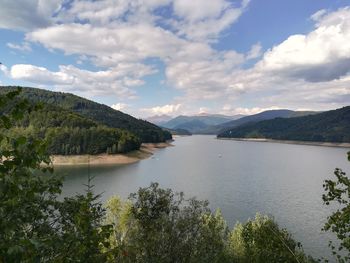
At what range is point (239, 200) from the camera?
7588 cm

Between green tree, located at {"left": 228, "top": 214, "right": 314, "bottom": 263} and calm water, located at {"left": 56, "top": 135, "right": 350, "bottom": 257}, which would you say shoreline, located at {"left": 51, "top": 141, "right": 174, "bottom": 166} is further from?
green tree, located at {"left": 228, "top": 214, "right": 314, "bottom": 263}

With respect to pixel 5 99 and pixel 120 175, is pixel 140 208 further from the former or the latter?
pixel 120 175

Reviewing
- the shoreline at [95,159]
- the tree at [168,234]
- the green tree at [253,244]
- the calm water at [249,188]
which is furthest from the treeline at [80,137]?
the tree at [168,234]

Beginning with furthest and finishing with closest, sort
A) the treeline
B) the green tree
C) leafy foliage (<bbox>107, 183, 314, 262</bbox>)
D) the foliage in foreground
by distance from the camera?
the treeline → the green tree → leafy foliage (<bbox>107, 183, 314, 262</bbox>) → the foliage in foreground

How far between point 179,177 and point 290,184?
3246 cm

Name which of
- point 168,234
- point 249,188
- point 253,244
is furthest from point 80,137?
point 168,234

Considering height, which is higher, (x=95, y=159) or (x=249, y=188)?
(x=95, y=159)

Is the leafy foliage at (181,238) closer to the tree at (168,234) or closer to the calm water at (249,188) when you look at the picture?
the tree at (168,234)

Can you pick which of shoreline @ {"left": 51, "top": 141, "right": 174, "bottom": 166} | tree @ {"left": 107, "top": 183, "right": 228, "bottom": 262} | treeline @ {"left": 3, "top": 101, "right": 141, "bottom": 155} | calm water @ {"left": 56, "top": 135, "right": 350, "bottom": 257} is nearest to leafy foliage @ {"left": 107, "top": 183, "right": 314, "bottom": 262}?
tree @ {"left": 107, "top": 183, "right": 228, "bottom": 262}

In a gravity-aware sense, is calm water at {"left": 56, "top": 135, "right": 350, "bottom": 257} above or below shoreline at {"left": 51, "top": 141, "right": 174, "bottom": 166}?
below

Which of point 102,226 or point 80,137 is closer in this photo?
point 102,226

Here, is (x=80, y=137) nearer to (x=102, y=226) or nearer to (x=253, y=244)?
(x=253, y=244)

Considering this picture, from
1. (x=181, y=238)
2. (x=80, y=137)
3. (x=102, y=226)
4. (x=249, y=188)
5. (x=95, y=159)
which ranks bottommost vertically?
(x=249, y=188)

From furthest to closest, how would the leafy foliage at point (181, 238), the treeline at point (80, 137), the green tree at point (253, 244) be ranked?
the treeline at point (80, 137)
the green tree at point (253, 244)
the leafy foliage at point (181, 238)
